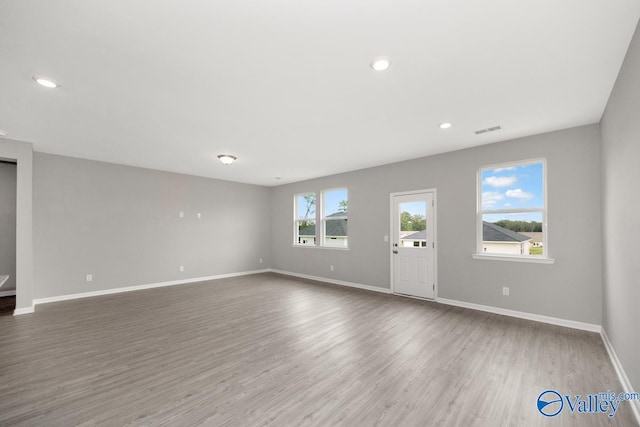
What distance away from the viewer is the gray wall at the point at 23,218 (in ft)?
13.4

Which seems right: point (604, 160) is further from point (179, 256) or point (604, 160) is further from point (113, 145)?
point (179, 256)

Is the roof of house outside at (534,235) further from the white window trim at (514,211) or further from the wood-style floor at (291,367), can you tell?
the wood-style floor at (291,367)

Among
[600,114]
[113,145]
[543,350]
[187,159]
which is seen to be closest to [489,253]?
[543,350]

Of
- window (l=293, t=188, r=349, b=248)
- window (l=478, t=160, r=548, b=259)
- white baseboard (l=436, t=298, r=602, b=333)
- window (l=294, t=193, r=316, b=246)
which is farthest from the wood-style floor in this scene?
window (l=294, t=193, r=316, b=246)

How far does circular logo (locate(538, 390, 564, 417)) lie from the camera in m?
1.94

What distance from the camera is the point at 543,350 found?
9.46ft

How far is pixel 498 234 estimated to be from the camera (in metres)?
4.23

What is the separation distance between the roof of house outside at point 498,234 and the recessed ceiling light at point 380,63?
3343mm

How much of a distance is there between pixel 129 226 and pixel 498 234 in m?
7.10

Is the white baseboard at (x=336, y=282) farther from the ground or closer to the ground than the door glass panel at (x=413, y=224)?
closer to the ground

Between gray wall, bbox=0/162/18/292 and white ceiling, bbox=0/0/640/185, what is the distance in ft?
7.26

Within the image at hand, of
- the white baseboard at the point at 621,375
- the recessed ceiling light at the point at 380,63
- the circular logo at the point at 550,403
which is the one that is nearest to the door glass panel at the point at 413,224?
the white baseboard at the point at 621,375

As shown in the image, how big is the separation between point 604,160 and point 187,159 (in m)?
6.31

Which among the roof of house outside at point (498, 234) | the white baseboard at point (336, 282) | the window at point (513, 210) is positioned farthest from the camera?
the white baseboard at point (336, 282)
